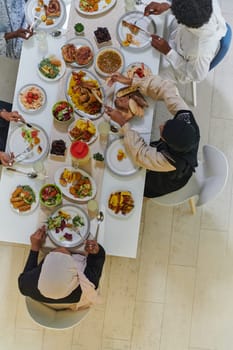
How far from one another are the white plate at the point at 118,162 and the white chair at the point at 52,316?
30.6 inches

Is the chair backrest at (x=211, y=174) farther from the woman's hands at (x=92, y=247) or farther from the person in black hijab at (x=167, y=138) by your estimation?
the woman's hands at (x=92, y=247)

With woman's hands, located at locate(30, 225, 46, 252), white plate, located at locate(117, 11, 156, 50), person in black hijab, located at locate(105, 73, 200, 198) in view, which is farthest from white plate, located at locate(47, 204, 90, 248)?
white plate, located at locate(117, 11, 156, 50)

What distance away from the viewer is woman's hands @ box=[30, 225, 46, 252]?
2303mm

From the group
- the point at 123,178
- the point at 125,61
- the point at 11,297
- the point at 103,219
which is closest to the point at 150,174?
the point at 123,178

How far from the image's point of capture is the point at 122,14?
101 inches

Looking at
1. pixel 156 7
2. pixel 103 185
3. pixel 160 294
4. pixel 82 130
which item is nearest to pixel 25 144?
pixel 82 130

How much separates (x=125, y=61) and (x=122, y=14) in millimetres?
292

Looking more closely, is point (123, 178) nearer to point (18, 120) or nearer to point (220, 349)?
point (18, 120)

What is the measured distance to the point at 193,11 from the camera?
7.28 ft

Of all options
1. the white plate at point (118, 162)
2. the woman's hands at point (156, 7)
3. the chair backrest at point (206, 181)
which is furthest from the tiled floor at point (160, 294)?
the woman's hands at point (156, 7)

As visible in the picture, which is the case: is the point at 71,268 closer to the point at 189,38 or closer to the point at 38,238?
the point at 38,238

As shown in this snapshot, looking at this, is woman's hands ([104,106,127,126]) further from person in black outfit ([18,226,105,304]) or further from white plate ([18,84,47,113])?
person in black outfit ([18,226,105,304])

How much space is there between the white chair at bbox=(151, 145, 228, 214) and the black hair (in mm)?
723

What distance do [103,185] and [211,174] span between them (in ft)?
2.22
